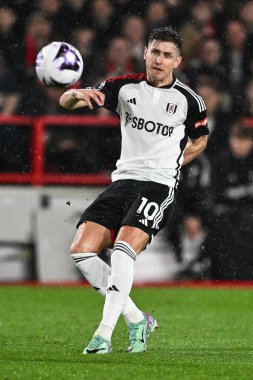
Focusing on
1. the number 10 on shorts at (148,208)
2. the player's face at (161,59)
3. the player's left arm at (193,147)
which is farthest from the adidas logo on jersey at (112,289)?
the player's face at (161,59)

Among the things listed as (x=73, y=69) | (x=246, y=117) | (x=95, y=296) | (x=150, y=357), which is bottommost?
(x=95, y=296)

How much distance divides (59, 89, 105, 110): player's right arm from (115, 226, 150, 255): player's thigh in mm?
719

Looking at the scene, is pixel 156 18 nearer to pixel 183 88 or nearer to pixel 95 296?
pixel 95 296

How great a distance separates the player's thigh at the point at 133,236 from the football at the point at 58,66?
3.50 feet

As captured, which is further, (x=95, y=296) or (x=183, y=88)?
(x=95, y=296)

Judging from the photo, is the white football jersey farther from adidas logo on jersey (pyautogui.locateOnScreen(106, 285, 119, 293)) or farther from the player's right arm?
adidas logo on jersey (pyautogui.locateOnScreen(106, 285, 119, 293))

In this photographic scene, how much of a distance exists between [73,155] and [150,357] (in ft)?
17.0

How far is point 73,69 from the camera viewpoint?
6.93m

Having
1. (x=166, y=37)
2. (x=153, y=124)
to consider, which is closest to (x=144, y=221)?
(x=153, y=124)

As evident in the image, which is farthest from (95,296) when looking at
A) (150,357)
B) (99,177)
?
(150,357)

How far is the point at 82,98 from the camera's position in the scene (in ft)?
21.0

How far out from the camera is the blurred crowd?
1092 cm

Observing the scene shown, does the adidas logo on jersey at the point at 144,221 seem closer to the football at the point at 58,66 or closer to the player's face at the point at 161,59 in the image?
the player's face at the point at 161,59

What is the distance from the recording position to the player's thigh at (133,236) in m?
6.34
